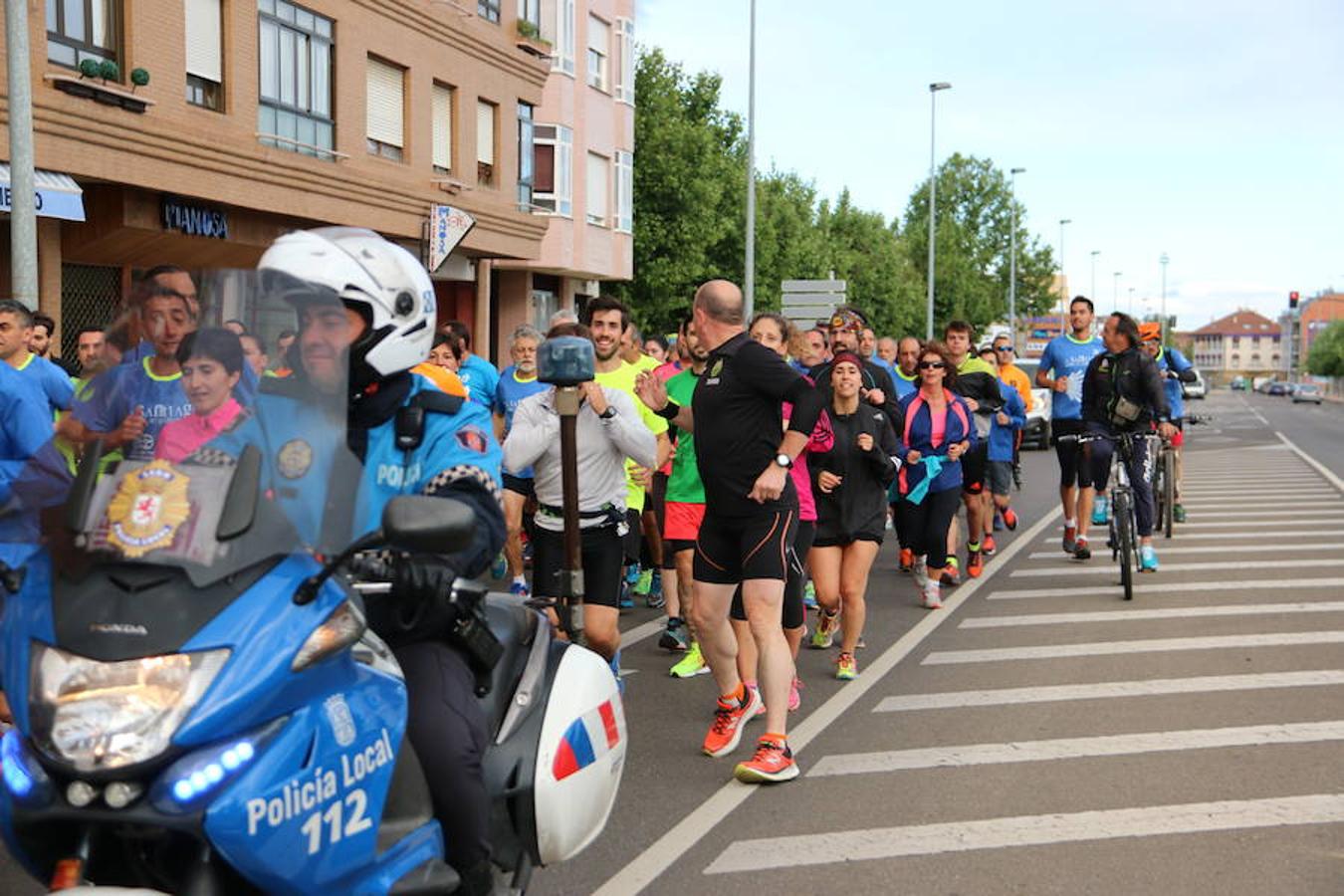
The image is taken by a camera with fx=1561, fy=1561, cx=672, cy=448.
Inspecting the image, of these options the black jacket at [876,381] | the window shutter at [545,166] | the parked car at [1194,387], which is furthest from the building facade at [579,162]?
the black jacket at [876,381]

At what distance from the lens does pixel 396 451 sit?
3.61 m

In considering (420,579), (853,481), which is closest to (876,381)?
(853,481)

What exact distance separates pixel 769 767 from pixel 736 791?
0.17 metres

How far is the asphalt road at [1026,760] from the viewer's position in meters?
5.03

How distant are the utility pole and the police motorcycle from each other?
10.5m

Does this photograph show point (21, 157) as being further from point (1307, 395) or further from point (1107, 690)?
point (1307, 395)

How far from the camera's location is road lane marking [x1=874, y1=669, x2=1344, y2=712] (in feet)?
25.2

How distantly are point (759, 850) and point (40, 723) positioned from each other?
3.08 meters

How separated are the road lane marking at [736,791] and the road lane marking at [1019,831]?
0.19 m

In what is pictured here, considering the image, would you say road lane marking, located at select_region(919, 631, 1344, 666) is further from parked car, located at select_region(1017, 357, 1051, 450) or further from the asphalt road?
parked car, located at select_region(1017, 357, 1051, 450)

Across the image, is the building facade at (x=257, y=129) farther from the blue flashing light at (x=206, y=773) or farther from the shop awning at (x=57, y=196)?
the blue flashing light at (x=206, y=773)

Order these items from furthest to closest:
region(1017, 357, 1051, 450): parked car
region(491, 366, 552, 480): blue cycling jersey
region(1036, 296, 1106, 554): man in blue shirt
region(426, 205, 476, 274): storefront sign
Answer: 1. region(1017, 357, 1051, 450): parked car
2. region(426, 205, 476, 274): storefront sign
3. region(1036, 296, 1106, 554): man in blue shirt
4. region(491, 366, 552, 480): blue cycling jersey

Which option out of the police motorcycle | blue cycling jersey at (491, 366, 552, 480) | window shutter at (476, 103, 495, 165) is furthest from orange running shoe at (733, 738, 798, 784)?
window shutter at (476, 103, 495, 165)

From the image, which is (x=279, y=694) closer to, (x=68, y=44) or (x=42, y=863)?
(x=42, y=863)
